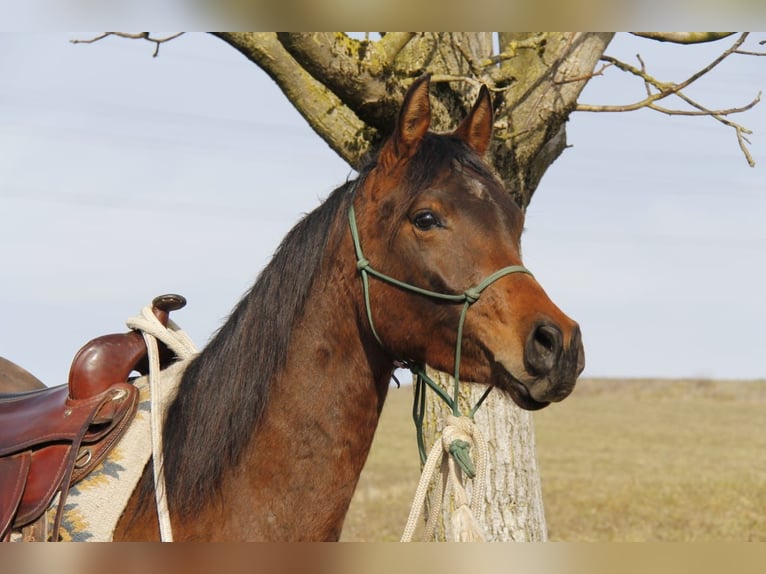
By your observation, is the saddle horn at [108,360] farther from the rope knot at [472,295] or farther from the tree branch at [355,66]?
the tree branch at [355,66]

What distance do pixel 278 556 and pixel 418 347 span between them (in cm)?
93

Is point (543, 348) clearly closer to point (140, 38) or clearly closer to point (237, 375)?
point (237, 375)

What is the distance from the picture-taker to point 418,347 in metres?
3.04

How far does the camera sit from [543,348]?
2777 mm

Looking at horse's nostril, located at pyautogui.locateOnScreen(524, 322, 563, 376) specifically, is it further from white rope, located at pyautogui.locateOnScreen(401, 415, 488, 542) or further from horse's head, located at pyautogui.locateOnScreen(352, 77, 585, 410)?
white rope, located at pyautogui.locateOnScreen(401, 415, 488, 542)

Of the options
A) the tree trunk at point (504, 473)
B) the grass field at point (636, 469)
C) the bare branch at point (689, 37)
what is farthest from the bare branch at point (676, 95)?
the grass field at point (636, 469)

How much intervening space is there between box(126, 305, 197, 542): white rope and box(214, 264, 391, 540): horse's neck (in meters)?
0.23

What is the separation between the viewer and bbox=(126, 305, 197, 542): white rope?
9.70 ft

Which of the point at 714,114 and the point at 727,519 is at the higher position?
the point at 714,114

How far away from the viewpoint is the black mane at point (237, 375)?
3008mm

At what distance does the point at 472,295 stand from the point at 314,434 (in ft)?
2.46

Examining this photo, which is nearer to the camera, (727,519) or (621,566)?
(621,566)
